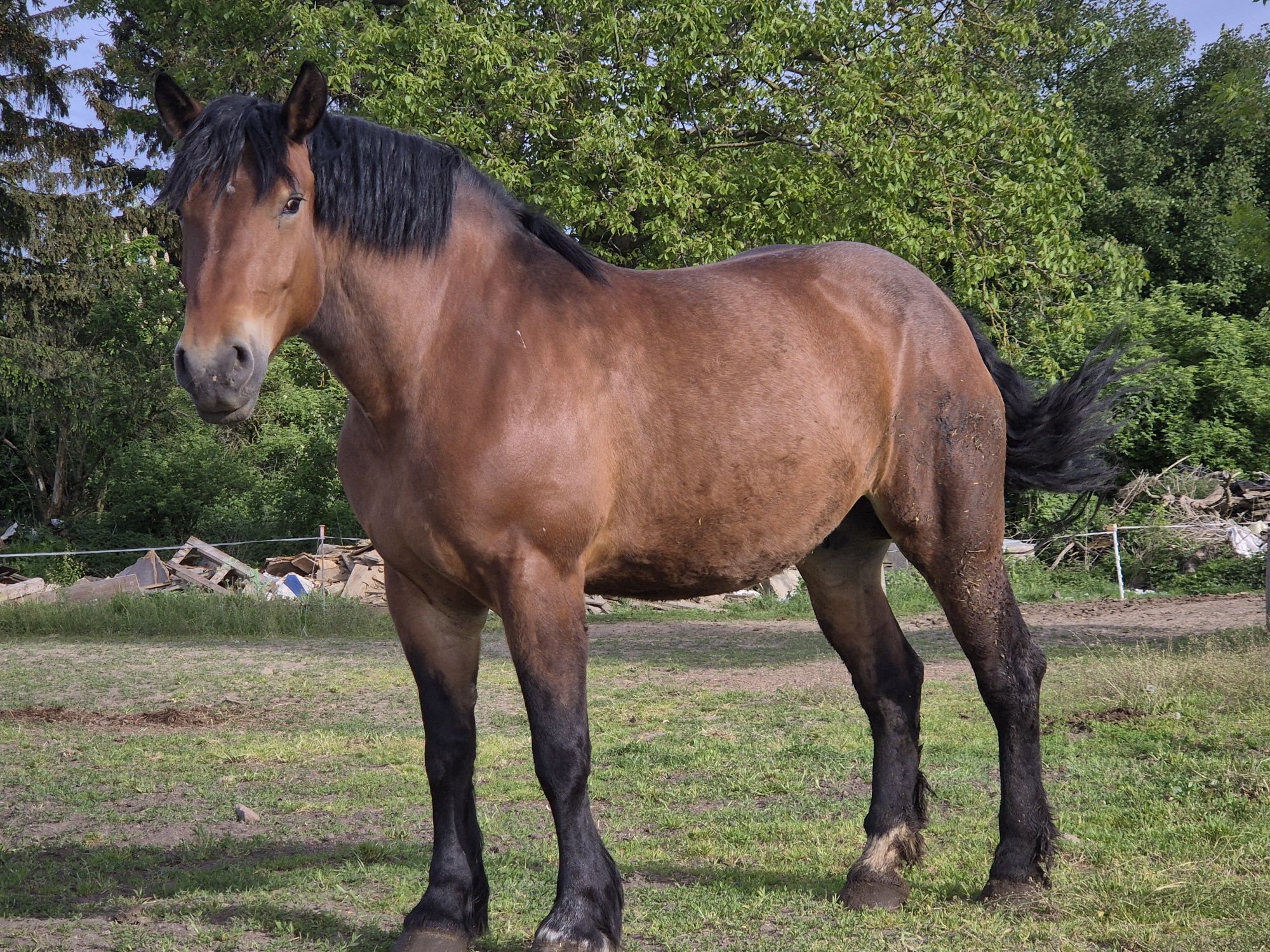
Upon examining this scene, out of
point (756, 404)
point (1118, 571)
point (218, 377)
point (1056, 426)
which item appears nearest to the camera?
point (218, 377)

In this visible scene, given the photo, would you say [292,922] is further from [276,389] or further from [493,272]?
[276,389]

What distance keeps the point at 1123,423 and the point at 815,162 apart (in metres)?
11.2

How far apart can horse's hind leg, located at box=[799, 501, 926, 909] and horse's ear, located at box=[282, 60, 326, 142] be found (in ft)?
8.00

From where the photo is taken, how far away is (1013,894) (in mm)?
3820

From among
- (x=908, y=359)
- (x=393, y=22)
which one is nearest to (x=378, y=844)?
(x=908, y=359)

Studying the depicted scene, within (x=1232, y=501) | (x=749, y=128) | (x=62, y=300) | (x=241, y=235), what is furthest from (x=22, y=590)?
(x=1232, y=501)

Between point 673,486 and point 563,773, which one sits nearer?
point 563,773

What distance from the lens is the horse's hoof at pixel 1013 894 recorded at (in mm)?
3771

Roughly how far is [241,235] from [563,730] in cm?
162

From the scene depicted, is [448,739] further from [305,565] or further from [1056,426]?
[305,565]

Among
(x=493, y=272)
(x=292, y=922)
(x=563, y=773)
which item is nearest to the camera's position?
(x=563, y=773)

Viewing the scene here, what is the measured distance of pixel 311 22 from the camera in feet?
54.3

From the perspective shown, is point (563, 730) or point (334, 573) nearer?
point (563, 730)

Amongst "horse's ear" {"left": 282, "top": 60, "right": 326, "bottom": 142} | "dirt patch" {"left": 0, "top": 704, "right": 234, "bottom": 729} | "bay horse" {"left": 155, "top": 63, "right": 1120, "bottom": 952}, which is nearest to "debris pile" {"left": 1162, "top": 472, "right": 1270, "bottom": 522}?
"dirt patch" {"left": 0, "top": 704, "right": 234, "bottom": 729}
